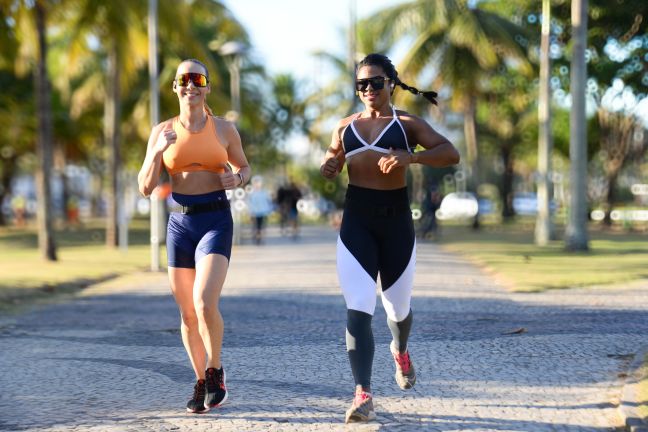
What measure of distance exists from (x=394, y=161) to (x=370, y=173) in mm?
314

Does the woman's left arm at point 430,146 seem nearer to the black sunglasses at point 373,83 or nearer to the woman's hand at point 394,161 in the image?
the woman's hand at point 394,161

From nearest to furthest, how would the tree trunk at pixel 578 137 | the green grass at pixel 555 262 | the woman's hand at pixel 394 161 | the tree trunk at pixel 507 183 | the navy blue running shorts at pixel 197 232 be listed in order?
the woman's hand at pixel 394 161
the navy blue running shorts at pixel 197 232
the green grass at pixel 555 262
the tree trunk at pixel 578 137
the tree trunk at pixel 507 183

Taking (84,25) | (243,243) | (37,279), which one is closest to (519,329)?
(37,279)

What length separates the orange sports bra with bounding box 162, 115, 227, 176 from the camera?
585cm

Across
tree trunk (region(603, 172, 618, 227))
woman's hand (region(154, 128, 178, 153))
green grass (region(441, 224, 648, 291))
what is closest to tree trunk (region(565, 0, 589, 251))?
green grass (region(441, 224, 648, 291))

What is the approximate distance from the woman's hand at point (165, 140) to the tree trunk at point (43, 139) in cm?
1585

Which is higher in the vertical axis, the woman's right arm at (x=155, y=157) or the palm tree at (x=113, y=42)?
the palm tree at (x=113, y=42)

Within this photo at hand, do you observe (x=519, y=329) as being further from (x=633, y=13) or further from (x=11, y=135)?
(x=11, y=135)

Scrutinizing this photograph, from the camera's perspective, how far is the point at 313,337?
355 inches

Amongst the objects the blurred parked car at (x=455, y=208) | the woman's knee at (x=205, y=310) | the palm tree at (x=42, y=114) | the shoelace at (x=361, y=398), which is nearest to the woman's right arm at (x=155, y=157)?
the woman's knee at (x=205, y=310)

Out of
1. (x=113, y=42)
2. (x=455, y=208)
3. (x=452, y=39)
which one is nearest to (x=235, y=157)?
(x=113, y=42)

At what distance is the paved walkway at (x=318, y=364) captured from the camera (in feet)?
18.7

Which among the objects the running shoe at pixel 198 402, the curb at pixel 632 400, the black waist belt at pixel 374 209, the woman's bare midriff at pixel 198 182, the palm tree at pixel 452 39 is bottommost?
the curb at pixel 632 400

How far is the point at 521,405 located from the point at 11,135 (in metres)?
39.5
